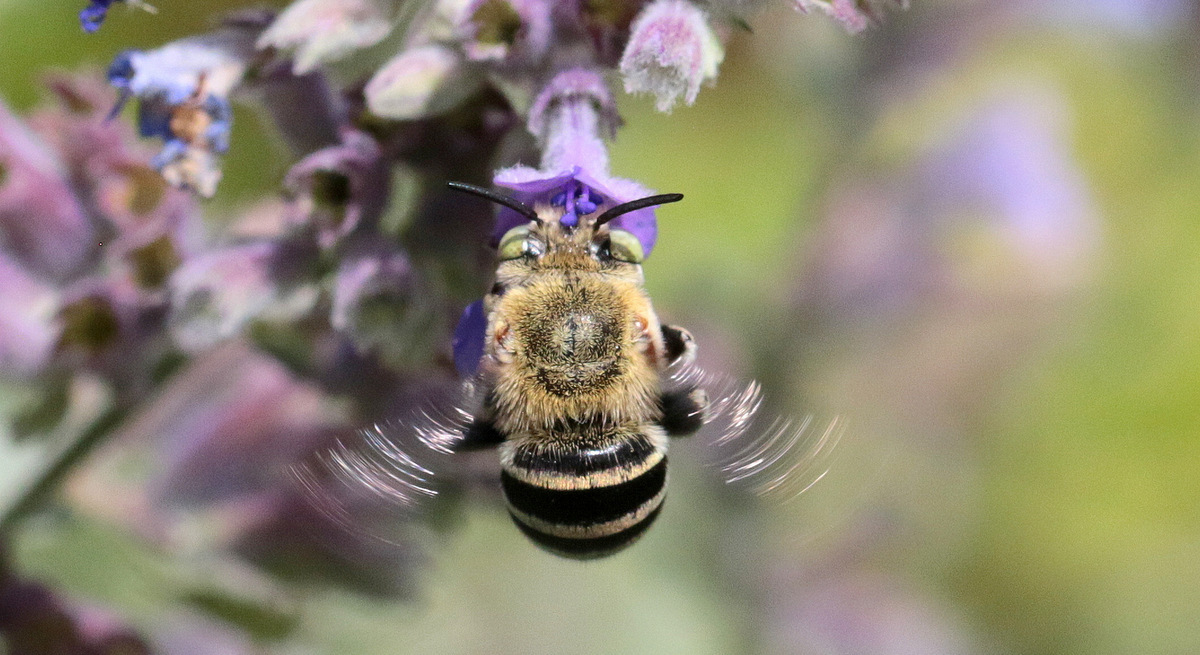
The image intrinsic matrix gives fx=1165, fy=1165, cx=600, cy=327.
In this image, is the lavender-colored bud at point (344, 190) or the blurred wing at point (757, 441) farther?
the lavender-colored bud at point (344, 190)

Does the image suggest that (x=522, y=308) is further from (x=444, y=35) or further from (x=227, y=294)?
(x=227, y=294)

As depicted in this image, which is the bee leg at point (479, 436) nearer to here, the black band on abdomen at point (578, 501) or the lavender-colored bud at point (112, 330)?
the black band on abdomen at point (578, 501)

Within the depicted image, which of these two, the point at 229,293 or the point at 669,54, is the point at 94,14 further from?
the point at 669,54

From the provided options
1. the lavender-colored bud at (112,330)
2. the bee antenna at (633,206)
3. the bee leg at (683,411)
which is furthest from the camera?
the lavender-colored bud at (112,330)

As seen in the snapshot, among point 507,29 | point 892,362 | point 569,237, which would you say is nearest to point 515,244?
point 569,237

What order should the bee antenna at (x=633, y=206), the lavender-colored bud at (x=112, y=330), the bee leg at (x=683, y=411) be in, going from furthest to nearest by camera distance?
the lavender-colored bud at (x=112, y=330) → the bee leg at (x=683, y=411) → the bee antenna at (x=633, y=206)

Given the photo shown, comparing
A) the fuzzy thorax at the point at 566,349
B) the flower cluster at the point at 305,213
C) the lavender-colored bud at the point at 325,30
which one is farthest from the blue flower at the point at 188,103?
the fuzzy thorax at the point at 566,349

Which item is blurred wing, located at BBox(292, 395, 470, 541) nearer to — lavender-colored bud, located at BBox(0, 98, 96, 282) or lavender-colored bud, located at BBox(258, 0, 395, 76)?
lavender-colored bud, located at BBox(258, 0, 395, 76)

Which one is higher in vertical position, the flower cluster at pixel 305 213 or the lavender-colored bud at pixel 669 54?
the lavender-colored bud at pixel 669 54
